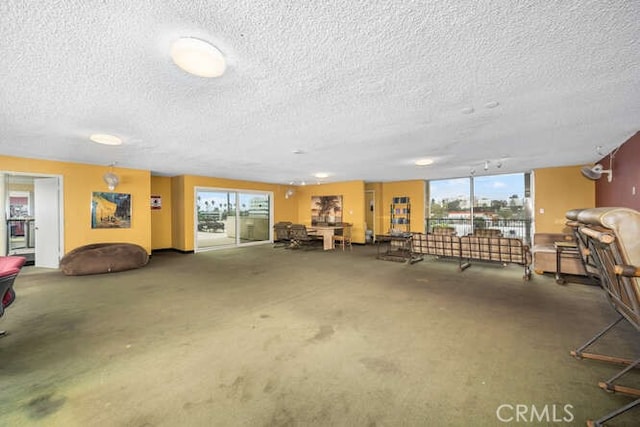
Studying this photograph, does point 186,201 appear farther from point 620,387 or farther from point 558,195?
point 558,195

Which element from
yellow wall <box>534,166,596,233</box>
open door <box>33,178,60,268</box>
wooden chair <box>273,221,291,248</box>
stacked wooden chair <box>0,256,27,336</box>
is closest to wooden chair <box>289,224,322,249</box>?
wooden chair <box>273,221,291,248</box>

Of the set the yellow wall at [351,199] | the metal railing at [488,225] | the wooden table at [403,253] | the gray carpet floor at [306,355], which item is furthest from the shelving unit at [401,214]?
the gray carpet floor at [306,355]

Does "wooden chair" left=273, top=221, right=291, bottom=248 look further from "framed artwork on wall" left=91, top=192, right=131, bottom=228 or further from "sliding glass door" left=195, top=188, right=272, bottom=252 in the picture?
"framed artwork on wall" left=91, top=192, right=131, bottom=228

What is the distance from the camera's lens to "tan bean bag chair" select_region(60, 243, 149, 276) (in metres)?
4.97

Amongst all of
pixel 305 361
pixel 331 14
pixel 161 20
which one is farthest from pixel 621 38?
pixel 305 361

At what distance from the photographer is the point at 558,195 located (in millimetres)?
6422

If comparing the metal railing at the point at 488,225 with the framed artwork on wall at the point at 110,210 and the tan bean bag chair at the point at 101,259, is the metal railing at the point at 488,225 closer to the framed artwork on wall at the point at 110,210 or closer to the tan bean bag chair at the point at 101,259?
the tan bean bag chair at the point at 101,259

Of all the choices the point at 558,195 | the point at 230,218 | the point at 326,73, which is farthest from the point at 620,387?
the point at 230,218

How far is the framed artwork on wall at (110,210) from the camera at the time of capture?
5.97 m

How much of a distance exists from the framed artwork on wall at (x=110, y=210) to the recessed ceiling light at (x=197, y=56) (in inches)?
241

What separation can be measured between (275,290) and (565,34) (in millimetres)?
4070

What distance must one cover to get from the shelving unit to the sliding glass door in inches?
193

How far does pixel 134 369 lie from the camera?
2.02 metres

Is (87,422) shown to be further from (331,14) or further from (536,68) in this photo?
(536,68)
